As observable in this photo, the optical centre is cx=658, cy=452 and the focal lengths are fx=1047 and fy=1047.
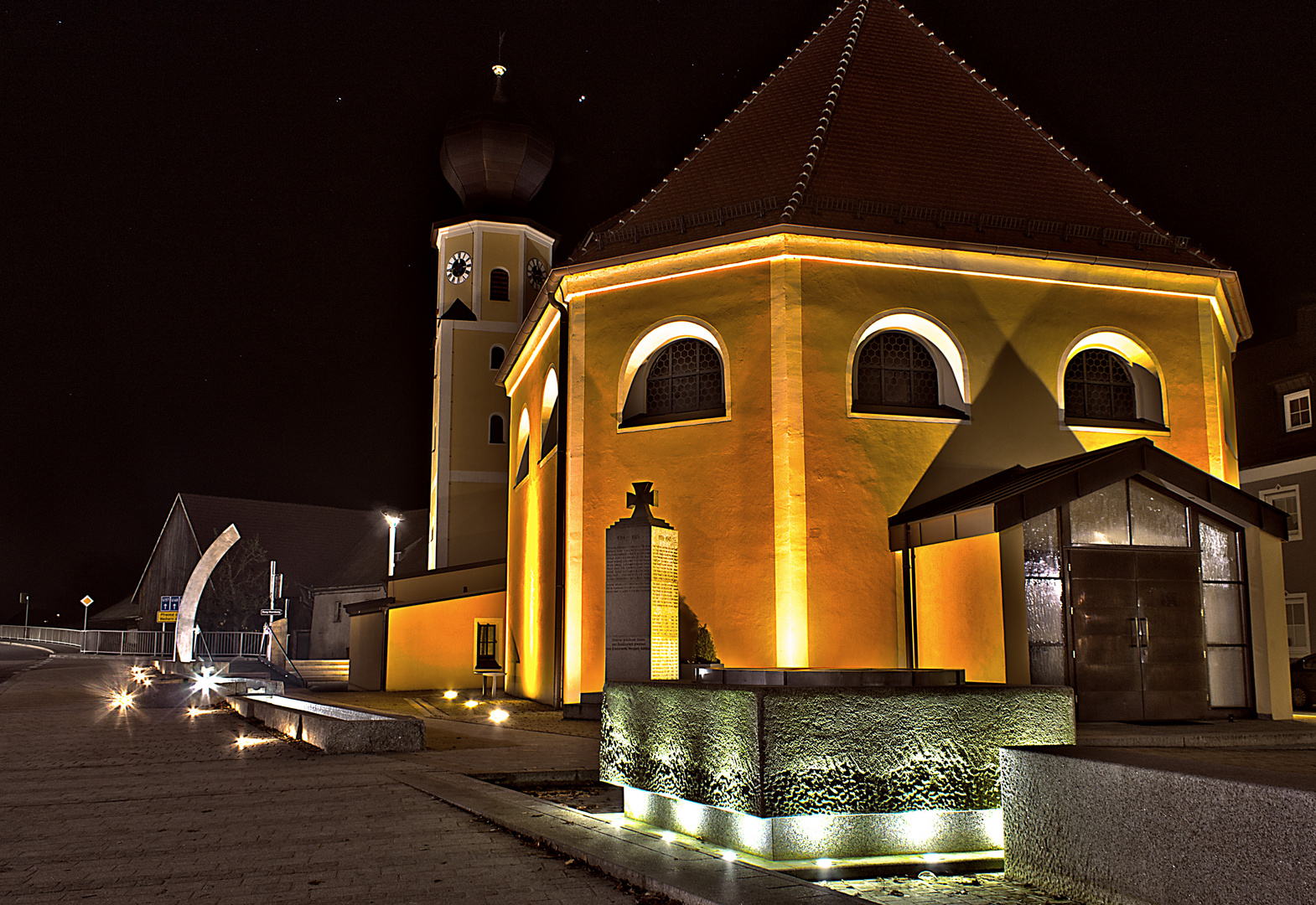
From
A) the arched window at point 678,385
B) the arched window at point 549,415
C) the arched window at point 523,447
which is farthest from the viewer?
the arched window at point 523,447

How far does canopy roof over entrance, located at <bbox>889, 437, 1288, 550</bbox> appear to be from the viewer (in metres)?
12.9

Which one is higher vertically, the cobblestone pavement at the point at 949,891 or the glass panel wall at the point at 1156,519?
the glass panel wall at the point at 1156,519

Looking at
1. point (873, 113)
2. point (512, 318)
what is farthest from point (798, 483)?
point (512, 318)

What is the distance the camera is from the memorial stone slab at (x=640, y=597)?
45.5 ft

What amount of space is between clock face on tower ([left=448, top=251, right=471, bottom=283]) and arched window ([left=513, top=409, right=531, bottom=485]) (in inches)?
339

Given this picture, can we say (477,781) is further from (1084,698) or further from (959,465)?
(959,465)

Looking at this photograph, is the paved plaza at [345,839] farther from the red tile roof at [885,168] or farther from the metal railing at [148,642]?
the metal railing at [148,642]

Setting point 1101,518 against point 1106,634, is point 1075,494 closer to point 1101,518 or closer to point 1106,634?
point 1101,518

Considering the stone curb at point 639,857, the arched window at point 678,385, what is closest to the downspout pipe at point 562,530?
the arched window at point 678,385

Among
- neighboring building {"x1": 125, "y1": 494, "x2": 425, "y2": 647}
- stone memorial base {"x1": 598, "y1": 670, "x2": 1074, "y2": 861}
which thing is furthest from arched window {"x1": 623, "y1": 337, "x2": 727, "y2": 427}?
neighboring building {"x1": 125, "y1": 494, "x2": 425, "y2": 647}

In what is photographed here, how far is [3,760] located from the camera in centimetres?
1019

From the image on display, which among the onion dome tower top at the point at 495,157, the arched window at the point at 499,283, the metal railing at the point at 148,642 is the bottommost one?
the metal railing at the point at 148,642

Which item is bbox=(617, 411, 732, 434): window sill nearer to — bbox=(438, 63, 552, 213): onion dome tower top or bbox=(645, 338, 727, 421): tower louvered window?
bbox=(645, 338, 727, 421): tower louvered window

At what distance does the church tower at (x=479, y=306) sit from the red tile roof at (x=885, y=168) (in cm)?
1244
